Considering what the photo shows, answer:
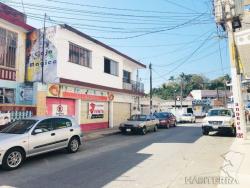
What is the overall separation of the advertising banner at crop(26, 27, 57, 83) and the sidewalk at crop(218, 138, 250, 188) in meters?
11.4

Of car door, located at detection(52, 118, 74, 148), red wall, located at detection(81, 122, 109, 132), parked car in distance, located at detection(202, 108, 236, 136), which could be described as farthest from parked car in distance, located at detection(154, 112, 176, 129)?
car door, located at detection(52, 118, 74, 148)

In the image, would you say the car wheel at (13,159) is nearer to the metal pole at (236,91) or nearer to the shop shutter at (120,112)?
the metal pole at (236,91)

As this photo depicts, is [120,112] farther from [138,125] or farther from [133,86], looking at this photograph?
[138,125]

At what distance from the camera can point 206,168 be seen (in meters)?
7.55

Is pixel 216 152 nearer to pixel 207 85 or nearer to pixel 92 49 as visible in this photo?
pixel 92 49

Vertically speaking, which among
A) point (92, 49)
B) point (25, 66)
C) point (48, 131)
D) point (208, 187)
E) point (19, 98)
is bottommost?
point (208, 187)

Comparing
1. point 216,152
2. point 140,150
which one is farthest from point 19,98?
point 216,152

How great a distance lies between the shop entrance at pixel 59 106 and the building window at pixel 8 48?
316 centimetres

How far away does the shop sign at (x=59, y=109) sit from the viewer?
1650 centimetres

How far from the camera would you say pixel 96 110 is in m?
21.0

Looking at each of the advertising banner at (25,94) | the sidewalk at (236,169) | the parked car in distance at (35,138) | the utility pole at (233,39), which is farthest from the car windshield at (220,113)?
the advertising banner at (25,94)

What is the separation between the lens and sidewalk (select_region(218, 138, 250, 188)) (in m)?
5.88

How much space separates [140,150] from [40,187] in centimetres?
568

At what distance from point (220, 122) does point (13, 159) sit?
12.5m
